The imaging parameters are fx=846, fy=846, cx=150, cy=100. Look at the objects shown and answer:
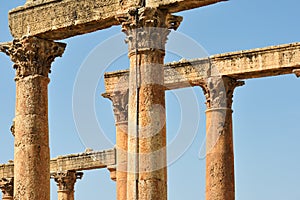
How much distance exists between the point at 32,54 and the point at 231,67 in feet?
37.8

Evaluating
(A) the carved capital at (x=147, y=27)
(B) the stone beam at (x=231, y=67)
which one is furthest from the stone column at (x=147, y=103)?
(B) the stone beam at (x=231, y=67)

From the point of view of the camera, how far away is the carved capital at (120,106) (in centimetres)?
3756

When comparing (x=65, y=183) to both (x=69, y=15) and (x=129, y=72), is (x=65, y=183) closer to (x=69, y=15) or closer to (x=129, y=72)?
(x=129, y=72)

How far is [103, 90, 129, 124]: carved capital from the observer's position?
37.6 metres

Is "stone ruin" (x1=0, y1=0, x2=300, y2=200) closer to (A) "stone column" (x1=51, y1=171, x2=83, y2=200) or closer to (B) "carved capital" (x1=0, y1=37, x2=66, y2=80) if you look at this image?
(B) "carved capital" (x1=0, y1=37, x2=66, y2=80)

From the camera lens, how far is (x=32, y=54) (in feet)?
93.0

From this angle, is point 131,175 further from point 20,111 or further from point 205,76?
point 205,76

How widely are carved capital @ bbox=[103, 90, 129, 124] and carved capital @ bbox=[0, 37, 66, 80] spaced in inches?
358

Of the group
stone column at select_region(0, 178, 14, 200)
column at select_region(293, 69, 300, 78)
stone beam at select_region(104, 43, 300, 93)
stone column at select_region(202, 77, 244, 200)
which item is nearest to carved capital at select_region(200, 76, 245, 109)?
stone column at select_region(202, 77, 244, 200)

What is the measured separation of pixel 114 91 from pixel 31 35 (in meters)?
10.4

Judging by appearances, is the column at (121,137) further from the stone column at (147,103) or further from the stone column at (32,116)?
the stone column at (147,103)

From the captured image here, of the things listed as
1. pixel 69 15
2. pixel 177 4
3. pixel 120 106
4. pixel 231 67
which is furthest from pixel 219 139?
pixel 177 4

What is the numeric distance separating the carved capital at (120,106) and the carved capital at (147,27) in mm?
11653

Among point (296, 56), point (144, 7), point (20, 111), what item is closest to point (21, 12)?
point (20, 111)
